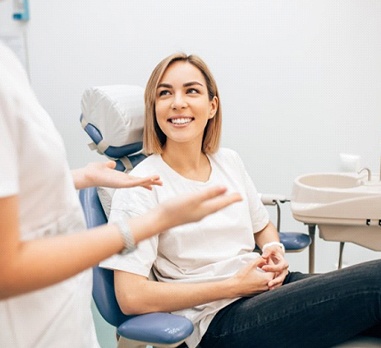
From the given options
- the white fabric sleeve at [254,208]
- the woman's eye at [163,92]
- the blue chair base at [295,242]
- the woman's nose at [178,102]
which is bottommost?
the blue chair base at [295,242]

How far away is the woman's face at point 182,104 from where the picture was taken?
1.55 m

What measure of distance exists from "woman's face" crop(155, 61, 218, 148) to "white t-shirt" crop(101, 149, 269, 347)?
112mm

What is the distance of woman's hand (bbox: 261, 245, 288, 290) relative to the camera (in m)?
1.49

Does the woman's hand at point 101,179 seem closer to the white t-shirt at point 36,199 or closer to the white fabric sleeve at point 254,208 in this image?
the white t-shirt at point 36,199

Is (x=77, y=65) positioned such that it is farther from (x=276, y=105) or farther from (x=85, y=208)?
(x=85, y=208)

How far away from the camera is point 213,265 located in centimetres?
Result: 146

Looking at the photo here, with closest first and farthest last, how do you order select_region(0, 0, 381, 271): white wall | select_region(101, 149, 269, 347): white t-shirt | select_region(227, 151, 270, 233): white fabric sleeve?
1. select_region(101, 149, 269, 347): white t-shirt
2. select_region(227, 151, 270, 233): white fabric sleeve
3. select_region(0, 0, 381, 271): white wall

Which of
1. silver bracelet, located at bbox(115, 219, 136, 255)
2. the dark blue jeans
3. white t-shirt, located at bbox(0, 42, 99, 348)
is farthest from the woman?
silver bracelet, located at bbox(115, 219, 136, 255)

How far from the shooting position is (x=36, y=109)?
710 millimetres

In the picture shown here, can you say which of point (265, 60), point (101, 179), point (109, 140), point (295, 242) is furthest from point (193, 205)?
point (265, 60)

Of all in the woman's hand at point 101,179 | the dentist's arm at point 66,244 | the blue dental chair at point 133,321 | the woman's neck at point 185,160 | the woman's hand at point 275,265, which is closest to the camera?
the dentist's arm at point 66,244

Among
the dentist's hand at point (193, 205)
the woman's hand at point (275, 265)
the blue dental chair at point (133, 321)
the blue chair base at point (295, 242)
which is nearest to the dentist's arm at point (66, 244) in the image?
the dentist's hand at point (193, 205)

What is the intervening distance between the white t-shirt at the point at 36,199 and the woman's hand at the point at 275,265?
739mm

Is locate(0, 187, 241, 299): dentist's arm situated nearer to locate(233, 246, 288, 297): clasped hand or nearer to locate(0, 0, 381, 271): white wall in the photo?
locate(233, 246, 288, 297): clasped hand
